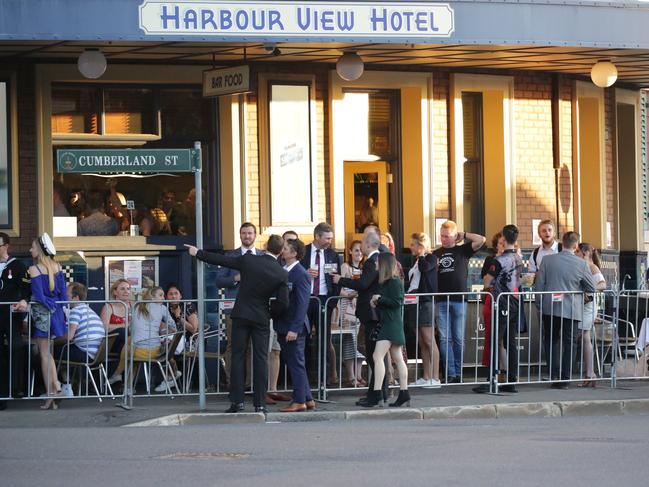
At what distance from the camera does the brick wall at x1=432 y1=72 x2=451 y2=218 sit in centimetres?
1934

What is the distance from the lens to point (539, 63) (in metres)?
19.1

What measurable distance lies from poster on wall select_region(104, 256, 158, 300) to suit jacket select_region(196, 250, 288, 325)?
378cm

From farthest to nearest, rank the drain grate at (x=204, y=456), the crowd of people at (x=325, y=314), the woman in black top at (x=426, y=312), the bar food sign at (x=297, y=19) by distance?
1. the woman in black top at (x=426, y=312)
2. the bar food sign at (x=297, y=19)
3. the crowd of people at (x=325, y=314)
4. the drain grate at (x=204, y=456)

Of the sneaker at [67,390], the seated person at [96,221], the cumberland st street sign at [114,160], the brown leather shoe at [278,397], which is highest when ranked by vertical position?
the cumberland st street sign at [114,160]

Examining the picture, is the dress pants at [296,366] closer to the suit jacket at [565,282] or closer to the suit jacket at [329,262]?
the suit jacket at [329,262]

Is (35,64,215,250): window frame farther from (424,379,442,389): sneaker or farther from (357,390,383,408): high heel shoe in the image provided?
(357,390,383,408): high heel shoe

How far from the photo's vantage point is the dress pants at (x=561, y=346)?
16.5 metres

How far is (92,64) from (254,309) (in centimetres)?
419

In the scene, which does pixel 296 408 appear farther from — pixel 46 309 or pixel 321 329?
pixel 46 309

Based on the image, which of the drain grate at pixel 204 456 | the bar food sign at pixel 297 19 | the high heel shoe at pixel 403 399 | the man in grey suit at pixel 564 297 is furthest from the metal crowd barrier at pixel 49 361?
the man in grey suit at pixel 564 297

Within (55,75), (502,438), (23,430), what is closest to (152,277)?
(55,75)

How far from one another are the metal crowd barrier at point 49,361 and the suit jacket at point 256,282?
4.29ft

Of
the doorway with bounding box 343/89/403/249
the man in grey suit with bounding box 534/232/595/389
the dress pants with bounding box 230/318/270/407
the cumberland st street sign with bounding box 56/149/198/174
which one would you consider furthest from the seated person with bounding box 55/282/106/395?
the man in grey suit with bounding box 534/232/595/389

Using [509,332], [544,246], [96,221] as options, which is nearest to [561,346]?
[509,332]
